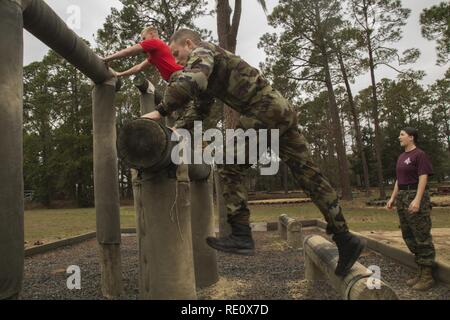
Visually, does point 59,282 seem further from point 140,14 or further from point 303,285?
point 140,14

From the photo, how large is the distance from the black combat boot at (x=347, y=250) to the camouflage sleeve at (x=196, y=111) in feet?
4.50

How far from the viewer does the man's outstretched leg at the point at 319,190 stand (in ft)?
9.10

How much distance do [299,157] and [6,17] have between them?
195 cm

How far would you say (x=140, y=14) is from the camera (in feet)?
63.7

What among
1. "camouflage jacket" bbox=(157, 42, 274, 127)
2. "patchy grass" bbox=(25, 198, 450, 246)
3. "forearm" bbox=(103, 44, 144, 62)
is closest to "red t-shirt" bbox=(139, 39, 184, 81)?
"forearm" bbox=(103, 44, 144, 62)

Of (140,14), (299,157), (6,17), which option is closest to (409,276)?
(299,157)

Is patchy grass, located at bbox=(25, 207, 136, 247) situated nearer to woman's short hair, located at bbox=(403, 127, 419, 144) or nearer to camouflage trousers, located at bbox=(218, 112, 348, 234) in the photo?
camouflage trousers, located at bbox=(218, 112, 348, 234)

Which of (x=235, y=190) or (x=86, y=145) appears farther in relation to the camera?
(x=86, y=145)

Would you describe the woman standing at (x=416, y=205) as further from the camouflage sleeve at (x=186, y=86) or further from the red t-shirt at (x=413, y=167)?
the camouflage sleeve at (x=186, y=86)

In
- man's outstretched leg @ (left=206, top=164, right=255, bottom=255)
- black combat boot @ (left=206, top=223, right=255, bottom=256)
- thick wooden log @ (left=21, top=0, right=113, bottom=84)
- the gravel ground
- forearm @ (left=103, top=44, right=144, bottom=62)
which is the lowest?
the gravel ground

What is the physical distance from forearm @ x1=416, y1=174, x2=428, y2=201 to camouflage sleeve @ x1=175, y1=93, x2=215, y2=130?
8.57 ft

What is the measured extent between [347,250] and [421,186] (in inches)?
82.9

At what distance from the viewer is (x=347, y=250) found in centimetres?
276

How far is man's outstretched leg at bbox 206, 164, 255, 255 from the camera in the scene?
2.65 meters
